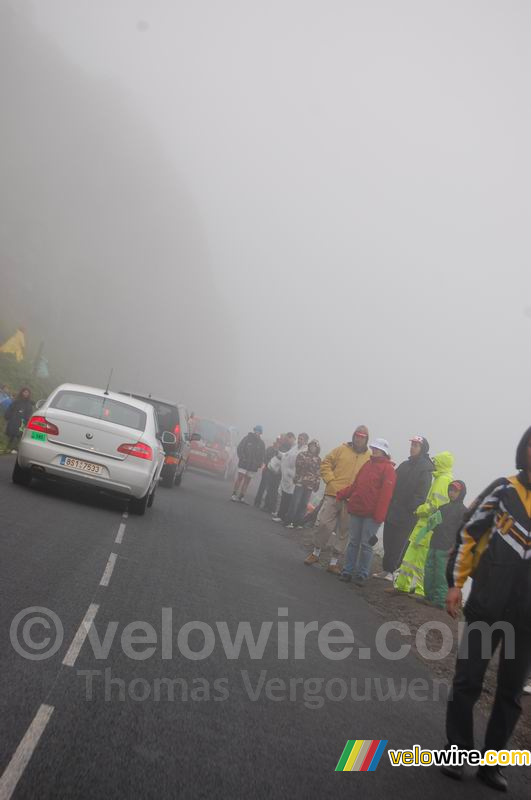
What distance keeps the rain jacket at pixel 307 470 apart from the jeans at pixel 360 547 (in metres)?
6.06

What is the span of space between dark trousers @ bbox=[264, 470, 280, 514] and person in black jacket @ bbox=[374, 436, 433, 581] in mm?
8686

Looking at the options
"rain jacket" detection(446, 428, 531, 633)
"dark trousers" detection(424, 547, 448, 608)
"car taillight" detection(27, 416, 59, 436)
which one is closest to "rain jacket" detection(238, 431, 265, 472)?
"car taillight" detection(27, 416, 59, 436)

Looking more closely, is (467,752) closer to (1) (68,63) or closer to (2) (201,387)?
(2) (201,387)

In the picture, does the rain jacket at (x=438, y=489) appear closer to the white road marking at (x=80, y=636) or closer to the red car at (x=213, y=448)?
the white road marking at (x=80, y=636)

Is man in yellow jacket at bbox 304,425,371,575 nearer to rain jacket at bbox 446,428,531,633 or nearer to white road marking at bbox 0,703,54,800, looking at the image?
rain jacket at bbox 446,428,531,633

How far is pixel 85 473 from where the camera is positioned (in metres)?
11.4

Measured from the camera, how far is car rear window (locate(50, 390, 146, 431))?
1188 cm

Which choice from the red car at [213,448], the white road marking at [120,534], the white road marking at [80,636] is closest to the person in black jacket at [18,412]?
the white road marking at [120,534]

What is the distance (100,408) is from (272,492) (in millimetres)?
10147

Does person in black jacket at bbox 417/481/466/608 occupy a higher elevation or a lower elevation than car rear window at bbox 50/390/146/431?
lower

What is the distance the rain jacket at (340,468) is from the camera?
13.1 metres

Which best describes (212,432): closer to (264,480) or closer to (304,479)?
(264,480)

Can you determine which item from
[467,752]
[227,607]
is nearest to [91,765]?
[467,752]

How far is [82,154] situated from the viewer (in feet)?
230
